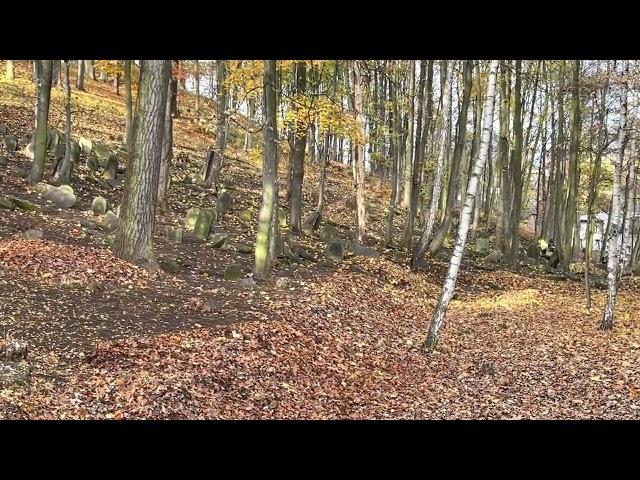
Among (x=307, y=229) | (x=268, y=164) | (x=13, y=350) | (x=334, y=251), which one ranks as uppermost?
(x=268, y=164)

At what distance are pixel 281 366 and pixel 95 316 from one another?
11.1ft

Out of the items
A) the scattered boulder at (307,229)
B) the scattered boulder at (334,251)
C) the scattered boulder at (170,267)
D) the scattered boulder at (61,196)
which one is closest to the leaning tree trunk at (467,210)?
the scattered boulder at (170,267)

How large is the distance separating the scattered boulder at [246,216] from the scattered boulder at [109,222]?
5.62 metres

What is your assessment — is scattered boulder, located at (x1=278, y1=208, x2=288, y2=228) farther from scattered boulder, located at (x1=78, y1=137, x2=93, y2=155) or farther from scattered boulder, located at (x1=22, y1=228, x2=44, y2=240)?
scattered boulder, located at (x1=22, y1=228, x2=44, y2=240)

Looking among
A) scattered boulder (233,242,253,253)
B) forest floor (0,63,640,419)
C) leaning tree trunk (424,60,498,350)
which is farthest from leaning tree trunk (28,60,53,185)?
leaning tree trunk (424,60,498,350)

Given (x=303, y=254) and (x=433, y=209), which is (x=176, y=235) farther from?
(x=433, y=209)

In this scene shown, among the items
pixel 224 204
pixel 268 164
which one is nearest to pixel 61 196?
pixel 224 204

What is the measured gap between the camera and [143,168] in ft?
40.8

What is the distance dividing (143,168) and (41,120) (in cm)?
666

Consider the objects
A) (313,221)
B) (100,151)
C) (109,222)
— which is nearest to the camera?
(109,222)

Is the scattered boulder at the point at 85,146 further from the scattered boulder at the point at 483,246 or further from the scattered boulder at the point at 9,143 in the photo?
the scattered boulder at the point at 483,246

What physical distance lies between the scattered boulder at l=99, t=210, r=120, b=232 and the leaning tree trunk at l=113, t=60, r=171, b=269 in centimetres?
283
